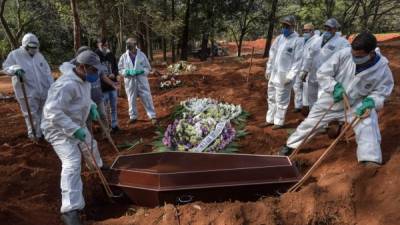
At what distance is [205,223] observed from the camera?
11.5 feet

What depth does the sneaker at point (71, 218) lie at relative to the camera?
3.69m

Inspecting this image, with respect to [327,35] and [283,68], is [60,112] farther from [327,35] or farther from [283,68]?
[327,35]

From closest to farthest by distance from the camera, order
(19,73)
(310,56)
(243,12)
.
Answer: (19,73), (310,56), (243,12)

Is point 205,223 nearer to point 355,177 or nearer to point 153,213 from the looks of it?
point 153,213

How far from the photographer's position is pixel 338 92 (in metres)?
4.50

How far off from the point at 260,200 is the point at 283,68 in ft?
10.1

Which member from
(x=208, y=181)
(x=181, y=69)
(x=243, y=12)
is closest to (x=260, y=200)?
(x=208, y=181)

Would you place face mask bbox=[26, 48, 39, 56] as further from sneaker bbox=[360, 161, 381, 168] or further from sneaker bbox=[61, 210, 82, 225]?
sneaker bbox=[360, 161, 381, 168]

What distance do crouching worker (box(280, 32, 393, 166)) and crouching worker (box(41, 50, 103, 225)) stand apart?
9.23ft

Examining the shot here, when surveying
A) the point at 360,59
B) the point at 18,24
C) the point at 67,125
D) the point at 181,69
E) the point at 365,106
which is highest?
the point at 360,59

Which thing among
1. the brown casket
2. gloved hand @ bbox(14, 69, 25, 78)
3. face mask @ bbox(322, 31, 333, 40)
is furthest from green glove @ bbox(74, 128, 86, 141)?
face mask @ bbox(322, 31, 333, 40)

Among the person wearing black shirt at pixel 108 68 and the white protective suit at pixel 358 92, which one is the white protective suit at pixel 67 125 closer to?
the person wearing black shirt at pixel 108 68

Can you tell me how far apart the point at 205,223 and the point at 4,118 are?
689cm

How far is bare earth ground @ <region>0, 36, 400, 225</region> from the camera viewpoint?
11.7ft
